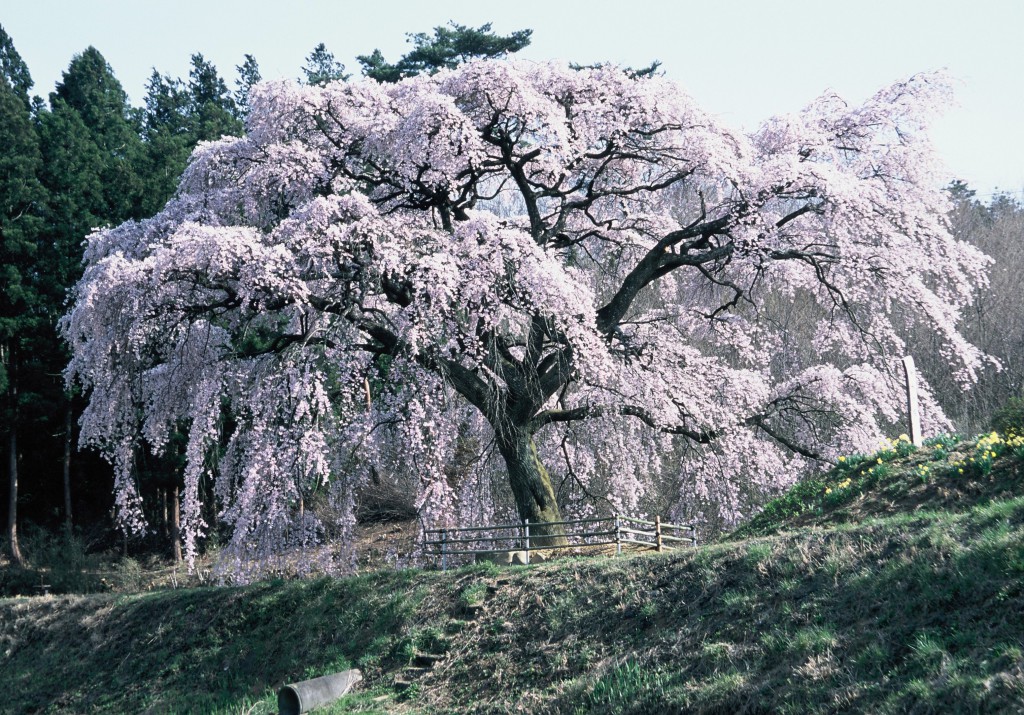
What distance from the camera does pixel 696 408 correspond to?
62.0 ft

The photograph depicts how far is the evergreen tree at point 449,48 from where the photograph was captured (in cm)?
3991

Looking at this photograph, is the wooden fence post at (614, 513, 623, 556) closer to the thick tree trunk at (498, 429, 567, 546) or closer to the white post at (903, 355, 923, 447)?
the thick tree trunk at (498, 429, 567, 546)

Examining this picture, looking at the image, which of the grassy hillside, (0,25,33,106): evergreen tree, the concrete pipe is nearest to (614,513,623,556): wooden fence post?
the grassy hillside

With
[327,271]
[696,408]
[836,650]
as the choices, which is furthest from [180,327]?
[836,650]

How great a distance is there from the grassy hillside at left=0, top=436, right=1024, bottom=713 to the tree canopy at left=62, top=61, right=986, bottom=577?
215 centimetres

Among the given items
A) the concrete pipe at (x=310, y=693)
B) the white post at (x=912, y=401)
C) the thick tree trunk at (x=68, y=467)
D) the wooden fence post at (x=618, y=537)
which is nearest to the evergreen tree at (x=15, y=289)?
the thick tree trunk at (x=68, y=467)

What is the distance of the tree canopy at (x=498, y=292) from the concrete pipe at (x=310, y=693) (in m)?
3.30

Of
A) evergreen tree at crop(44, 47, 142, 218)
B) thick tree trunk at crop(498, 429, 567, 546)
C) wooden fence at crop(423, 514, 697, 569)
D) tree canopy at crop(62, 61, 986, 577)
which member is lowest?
wooden fence at crop(423, 514, 697, 569)

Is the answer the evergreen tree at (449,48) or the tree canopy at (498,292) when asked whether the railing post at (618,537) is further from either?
the evergreen tree at (449,48)

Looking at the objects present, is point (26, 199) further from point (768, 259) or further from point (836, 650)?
point (836, 650)

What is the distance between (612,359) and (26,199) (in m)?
26.2

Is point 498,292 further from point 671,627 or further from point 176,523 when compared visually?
point 176,523

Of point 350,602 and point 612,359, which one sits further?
point 612,359

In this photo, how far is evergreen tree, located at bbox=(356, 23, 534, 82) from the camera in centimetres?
3991
